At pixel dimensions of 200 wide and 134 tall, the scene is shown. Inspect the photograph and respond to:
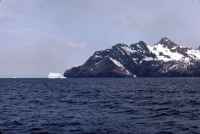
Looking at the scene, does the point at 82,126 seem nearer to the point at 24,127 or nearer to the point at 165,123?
the point at 24,127

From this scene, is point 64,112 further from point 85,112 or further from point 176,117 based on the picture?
point 176,117

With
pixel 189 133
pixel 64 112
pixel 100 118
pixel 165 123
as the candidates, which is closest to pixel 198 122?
pixel 165 123

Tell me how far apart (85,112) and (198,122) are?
15.7 meters

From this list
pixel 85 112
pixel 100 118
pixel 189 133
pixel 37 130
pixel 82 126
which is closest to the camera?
pixel 189 133

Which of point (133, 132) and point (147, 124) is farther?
point (147, 124)

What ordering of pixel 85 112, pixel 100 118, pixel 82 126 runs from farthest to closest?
pixel 85 112 < pixel 100 118 < pixel 82 126

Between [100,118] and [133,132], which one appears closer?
[133,132]

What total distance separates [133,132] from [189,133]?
451 cm

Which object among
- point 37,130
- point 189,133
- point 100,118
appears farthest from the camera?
point 100,118

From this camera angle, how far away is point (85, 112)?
50.9 m

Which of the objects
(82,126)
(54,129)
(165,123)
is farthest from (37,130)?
(165,123)

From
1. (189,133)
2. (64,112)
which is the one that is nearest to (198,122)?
(189,133)

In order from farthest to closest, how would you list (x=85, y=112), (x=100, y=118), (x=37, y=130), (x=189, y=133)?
(x=85, y=112) < (x=100, y=118) < (x=37, y=130) < (x=189, y=133)

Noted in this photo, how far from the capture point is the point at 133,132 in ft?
113
